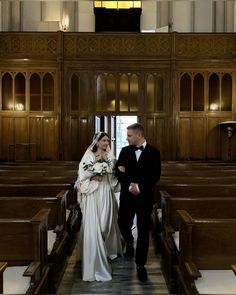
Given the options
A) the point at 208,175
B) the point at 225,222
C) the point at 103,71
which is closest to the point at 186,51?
the point at 103,71

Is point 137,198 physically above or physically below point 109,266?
above

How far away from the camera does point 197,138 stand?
1116 cm

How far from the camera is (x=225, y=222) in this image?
2.72 meters

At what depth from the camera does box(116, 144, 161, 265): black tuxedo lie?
371 cm

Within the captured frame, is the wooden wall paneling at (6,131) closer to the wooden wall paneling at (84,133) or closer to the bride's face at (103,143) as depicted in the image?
the wooden wall paneling at (84,133)

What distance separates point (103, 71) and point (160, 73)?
1.72 meters

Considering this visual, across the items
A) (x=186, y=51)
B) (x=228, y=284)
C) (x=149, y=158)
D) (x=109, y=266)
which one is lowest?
(x=109, y=266)

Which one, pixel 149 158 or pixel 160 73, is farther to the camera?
pixel 160 73

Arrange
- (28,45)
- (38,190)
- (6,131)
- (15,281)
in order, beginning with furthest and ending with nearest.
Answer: (6,131) < (28,45) < (38,190) < (15,281)

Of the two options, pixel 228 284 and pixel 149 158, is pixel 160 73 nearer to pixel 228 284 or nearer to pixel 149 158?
pixel 149 158

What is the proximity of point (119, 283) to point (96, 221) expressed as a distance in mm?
640

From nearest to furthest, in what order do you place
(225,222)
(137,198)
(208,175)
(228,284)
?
(228,284)
(225,222)
(137,198)
(208,175)

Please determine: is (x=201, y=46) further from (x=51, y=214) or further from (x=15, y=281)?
(x=15, y=281)

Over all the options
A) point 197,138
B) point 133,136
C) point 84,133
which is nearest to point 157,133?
point 197,138
